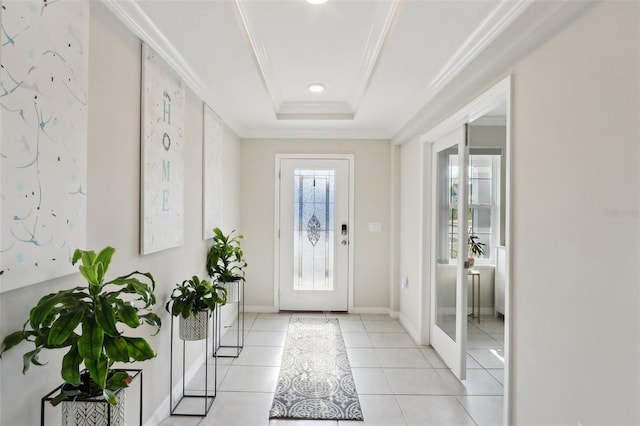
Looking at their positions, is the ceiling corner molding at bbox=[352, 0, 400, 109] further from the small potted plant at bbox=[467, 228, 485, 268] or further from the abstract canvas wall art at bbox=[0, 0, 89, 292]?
the small potted plant at bbox=[467, 228, 485, 268]

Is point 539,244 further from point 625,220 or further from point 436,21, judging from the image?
point 436,21

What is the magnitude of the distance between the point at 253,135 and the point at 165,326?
2.77m

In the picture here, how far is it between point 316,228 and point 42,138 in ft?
11.3

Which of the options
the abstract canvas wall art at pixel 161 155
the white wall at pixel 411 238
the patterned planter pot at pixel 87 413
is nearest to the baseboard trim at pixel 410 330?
A: the white wall at pixel 411 238

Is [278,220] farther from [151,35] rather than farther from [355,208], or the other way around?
[151,35]

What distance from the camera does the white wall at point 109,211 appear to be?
1137 mm

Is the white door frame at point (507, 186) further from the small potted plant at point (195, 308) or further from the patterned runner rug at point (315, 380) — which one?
the small potted plant at point (195, 308)

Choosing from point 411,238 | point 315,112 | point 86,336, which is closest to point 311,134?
Result: point 315,112

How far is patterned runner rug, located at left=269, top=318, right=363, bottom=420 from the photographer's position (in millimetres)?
2297

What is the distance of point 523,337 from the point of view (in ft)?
5.93

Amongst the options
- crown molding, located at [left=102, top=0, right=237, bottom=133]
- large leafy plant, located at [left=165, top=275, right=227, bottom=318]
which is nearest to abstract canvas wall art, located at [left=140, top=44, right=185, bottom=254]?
crown molding, located at [left=102, top=0, right=237, bottom=133]

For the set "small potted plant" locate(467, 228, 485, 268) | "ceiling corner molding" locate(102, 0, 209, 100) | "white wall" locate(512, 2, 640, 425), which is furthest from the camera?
"small potted plant" locate(467, 228, 485, 268)

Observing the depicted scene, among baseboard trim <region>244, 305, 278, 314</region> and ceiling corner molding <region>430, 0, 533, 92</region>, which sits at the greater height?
ceiling corner molding <region>430, 0, 533, 92</region>

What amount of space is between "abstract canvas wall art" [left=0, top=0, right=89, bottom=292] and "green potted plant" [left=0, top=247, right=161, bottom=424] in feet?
0.41
